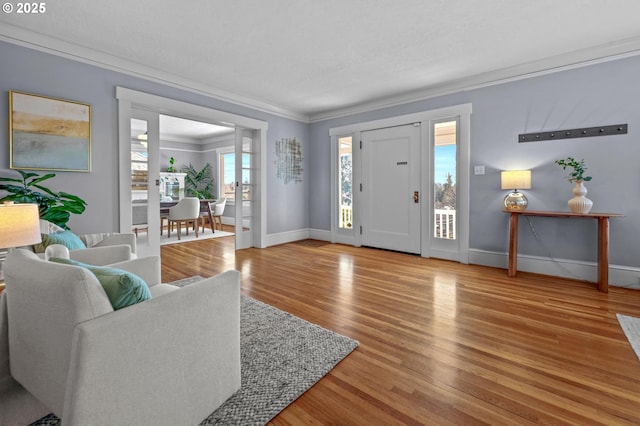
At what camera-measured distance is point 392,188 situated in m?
4.91

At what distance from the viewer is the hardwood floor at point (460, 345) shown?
138 cm

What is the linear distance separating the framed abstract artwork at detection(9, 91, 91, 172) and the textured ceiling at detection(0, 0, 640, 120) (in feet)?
1.87

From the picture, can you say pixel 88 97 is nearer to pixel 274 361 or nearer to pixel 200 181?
pixel 274 361

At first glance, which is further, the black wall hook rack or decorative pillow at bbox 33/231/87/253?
the black wall hook rack

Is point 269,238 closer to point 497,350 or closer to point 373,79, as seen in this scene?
point 373,79

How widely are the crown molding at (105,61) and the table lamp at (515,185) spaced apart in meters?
3.86

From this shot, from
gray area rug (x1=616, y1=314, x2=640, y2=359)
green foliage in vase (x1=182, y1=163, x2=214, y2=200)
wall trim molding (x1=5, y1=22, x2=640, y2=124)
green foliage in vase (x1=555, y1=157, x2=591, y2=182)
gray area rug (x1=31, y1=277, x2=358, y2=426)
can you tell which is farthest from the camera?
green foliage in vase (x1=182, y1=163, x2=214, y2=200)

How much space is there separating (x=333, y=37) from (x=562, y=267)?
364cm

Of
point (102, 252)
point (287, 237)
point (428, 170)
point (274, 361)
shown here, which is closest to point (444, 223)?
point (428, 170)

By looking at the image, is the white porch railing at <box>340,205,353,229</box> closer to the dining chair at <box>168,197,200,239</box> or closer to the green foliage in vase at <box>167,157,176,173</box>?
the dining chair at <box>168,197,200,239</box>

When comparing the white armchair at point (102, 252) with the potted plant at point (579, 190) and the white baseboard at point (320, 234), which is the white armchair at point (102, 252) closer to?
the white baseboard at point (320, 234)

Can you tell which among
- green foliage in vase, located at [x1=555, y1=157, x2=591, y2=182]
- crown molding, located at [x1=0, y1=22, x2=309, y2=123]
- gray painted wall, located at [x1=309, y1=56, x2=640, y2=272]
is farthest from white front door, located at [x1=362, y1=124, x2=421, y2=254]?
crown molding, located at [x1=0, y1=22, x2=309, y2=123]

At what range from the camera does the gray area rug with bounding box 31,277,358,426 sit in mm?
1354

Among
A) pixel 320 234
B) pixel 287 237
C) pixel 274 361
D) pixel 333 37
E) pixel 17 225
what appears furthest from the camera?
pixel 320 234
